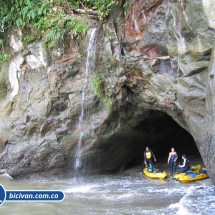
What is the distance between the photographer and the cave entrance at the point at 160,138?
47.9 feet

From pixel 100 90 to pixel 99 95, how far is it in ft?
0.67

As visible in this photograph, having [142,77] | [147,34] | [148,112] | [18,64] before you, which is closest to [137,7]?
[147,34]

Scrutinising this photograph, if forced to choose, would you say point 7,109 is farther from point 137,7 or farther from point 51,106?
point 137,7

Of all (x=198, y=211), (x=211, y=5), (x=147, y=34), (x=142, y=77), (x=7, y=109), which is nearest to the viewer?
(x=198, y=211)

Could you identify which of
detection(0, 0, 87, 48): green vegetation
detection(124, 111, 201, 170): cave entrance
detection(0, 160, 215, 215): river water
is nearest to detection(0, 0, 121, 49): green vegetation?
detection(0, 0, 87, 48): green vegetation

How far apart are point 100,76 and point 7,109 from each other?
4339 millimetres

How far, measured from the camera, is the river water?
307 inches

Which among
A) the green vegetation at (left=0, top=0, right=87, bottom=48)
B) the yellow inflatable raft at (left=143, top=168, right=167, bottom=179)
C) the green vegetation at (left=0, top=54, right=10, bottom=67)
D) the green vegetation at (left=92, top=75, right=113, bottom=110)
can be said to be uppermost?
the green vegetation at (left=0, top=0, right=87, bottom=48)

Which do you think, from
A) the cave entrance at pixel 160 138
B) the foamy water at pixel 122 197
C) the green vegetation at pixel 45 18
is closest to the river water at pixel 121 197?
the foamy water at pixel 122 197

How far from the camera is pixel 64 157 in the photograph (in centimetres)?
1307

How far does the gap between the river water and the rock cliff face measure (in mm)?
1151

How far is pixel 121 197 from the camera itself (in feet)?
30.9

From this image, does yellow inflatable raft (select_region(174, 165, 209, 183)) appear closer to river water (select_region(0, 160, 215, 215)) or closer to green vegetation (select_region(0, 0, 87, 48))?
river water (select_region(0, 160, 215, 215))

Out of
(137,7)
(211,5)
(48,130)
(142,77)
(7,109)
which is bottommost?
(48,130)
